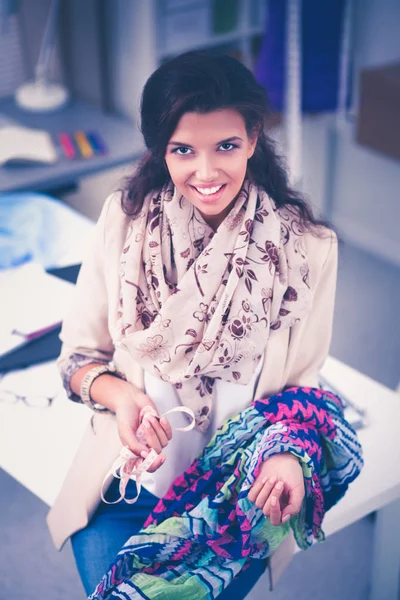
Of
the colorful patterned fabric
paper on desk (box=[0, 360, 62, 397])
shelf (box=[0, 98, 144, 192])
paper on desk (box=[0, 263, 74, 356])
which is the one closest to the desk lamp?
shelf (box=[0, 98, 144, 192])

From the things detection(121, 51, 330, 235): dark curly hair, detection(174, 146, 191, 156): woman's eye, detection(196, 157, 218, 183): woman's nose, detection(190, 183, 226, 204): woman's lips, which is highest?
detection(121, 51, 330, 235): dark curly hair

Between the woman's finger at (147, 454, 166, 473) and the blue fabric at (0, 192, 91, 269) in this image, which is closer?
the woman's finger at (147, 454, 166, 473)

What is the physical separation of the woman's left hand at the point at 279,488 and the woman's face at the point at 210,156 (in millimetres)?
357

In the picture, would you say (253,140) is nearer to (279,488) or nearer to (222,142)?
(222,142)

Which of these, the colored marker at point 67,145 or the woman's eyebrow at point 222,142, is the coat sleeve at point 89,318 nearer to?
the woman's eyebrow at point 222,142

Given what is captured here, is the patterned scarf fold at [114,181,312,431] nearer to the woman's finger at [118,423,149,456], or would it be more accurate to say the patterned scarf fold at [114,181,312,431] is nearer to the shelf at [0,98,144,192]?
the woman's finger at [118,423,149,456]

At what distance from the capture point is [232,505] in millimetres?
961

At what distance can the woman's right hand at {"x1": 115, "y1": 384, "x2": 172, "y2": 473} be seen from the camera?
3.08 ft

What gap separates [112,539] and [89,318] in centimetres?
35

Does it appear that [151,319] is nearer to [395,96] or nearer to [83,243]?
[83,243]

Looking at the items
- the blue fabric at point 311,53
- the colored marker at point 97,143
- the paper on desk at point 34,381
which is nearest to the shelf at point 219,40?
the blue fabric at point 311,53

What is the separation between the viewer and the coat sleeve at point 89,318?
1054 millimetres

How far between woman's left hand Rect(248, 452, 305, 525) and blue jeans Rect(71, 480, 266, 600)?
0.17 m

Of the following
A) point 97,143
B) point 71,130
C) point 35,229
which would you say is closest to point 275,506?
point 35,229
